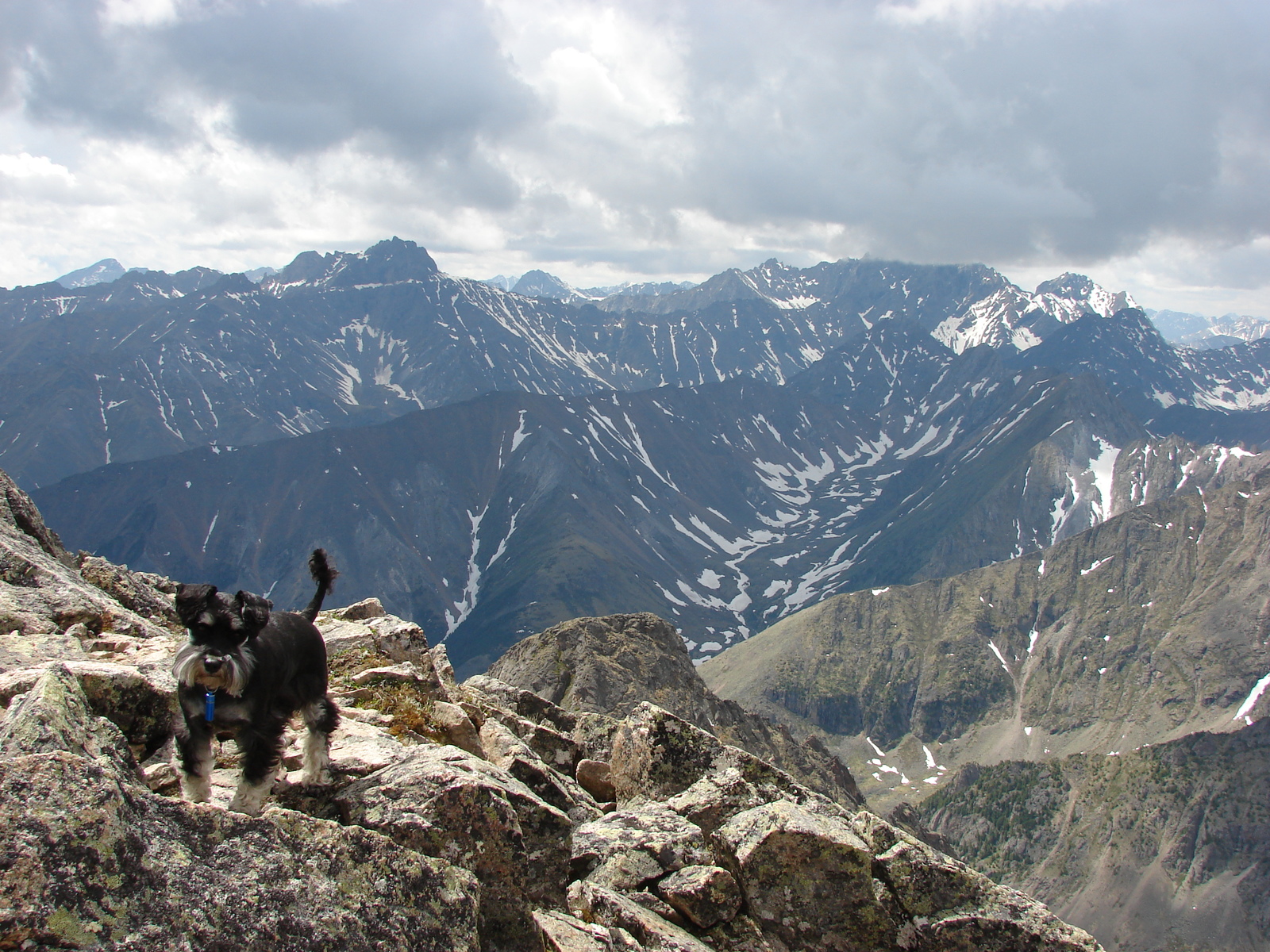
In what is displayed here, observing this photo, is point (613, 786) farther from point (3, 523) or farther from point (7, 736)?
point (3, 523)

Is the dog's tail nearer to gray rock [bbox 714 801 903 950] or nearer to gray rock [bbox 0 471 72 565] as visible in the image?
gray rock [bbox 714 801 903 950]

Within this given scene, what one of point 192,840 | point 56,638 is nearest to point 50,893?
point 192,840

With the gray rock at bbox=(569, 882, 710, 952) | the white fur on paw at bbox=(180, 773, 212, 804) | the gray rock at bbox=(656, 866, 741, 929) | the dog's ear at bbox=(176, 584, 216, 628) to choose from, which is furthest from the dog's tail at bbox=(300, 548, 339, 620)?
the gray rock at bbox=(656, 866, 741, 929)

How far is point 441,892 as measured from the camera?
773 centimetres

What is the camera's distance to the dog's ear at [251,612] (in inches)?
339

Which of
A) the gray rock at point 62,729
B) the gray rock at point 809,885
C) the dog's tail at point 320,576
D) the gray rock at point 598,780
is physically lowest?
the gray rock at point 598,780

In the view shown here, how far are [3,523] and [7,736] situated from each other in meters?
17.5

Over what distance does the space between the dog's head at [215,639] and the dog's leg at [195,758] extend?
0.48 metres

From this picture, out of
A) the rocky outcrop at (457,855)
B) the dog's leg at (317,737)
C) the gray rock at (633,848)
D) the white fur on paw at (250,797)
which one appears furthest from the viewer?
the gray rock at (633,848)

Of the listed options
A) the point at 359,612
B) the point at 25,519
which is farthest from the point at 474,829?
the point at 25,519

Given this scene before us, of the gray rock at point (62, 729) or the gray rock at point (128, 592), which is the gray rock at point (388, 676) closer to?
the gray rock at point (62, 729)

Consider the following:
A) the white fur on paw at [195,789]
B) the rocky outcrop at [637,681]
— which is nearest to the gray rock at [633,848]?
the white fur on paw at [195,789]

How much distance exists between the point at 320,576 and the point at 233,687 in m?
2.90

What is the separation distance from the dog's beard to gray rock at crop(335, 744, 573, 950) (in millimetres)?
2151
